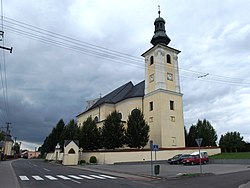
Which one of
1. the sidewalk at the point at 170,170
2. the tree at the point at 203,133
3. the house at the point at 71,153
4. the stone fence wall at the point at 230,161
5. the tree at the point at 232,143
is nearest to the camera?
the sidewalk at the point at 170,170

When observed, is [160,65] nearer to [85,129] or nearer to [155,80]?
[155,80]

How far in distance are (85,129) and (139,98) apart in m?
12.2

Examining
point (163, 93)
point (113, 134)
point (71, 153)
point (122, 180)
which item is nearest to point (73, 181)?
point (122, 180)

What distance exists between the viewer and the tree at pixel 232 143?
6540cm

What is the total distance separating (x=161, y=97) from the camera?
149 feet

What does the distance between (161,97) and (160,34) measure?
41.7 ft

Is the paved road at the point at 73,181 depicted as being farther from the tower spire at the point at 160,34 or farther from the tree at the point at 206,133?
the tree at the point at 206,133

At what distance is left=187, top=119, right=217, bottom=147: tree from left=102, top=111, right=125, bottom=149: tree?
26.4 metres

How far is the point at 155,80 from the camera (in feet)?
155

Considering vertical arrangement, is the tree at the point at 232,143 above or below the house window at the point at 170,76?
below

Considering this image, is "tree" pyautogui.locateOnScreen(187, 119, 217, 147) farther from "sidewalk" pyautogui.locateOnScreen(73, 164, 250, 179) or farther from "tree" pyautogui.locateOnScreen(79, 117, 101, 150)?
"sidewalk" pyautogui.locateOnScreen(73, 164, 250, 179)

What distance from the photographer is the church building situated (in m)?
44.5

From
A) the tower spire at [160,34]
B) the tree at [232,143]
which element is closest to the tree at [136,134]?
the tower spire at [160,34]

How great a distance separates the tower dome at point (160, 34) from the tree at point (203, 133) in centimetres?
2578
